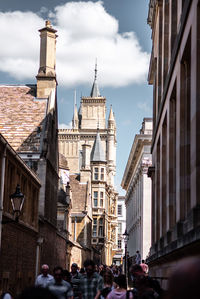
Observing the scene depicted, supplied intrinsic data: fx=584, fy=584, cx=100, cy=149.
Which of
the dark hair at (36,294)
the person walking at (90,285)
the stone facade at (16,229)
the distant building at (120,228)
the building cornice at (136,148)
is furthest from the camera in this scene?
the distant building at (120,228)

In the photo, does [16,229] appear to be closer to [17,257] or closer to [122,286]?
[17,257]

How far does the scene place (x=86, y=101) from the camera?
154375 millimetres

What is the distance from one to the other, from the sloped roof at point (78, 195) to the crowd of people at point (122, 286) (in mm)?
53503

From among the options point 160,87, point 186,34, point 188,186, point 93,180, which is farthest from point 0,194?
point 93,180

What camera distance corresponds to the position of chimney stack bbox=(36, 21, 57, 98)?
30.9 m

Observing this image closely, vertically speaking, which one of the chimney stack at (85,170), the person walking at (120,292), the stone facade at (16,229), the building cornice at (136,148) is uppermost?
the chimney stack at (85,170)

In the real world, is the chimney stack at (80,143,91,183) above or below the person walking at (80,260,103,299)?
above

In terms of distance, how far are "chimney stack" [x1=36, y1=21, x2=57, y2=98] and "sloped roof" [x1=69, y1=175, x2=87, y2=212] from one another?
114 feet

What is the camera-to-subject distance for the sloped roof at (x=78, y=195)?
65.3 meters

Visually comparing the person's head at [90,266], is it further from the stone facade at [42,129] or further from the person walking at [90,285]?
the stone facade at [42,129]

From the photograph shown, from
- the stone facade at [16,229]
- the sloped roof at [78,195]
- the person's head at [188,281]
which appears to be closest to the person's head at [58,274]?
the stone facade at [16,229]

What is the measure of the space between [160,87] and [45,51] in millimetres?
9820

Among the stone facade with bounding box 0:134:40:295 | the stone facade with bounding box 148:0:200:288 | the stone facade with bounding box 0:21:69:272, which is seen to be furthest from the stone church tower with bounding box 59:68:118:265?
the stone facade with bounding box 148:0:200:288

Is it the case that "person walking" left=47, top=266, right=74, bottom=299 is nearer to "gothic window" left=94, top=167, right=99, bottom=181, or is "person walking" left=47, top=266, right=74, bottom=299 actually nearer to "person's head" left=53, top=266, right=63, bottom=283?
"person's head" left=53, top=266, right=63, bottom=283
